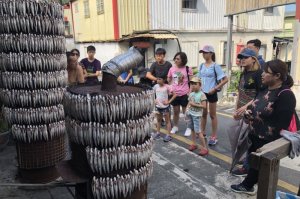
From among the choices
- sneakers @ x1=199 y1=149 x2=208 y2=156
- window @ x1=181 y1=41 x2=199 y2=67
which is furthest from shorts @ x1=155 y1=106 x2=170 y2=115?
window @ x1=181 y1=41 x2=199 y2=67

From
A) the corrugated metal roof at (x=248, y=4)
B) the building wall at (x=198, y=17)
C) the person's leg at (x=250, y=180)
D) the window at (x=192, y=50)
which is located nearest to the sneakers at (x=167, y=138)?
the person's leg at (x=250, y=180)

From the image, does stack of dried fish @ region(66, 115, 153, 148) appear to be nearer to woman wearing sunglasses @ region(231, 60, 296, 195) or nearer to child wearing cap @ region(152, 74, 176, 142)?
woman wearing sunglasses @ region(231, 60, 296, 195)

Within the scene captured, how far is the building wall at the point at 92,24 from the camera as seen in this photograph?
658 inches

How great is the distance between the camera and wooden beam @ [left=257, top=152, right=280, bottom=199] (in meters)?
2.41

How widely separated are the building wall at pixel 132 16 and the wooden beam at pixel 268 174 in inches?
559

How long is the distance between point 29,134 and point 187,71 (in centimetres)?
314

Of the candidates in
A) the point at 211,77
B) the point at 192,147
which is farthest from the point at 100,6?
the point at 192,147

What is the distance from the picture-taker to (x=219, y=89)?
16.6ft

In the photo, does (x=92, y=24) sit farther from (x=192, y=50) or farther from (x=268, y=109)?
(x=268, y=109)

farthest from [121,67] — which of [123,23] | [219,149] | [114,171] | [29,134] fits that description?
[123,23]

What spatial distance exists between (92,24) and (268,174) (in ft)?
62.7

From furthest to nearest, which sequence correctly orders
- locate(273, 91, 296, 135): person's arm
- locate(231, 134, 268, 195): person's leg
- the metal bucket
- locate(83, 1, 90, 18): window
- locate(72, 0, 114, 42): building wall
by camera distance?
locate(83, 1, 90, 18): window → locate(72, 0, 114, 42): building wall → locate(231, 134, 268, 195): person's leg → locate(273, 91, 296, 135): person's arm → the metal bucket

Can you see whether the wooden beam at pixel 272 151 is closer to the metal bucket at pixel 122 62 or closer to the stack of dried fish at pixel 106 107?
the stack of dried fish at pixel 106 107

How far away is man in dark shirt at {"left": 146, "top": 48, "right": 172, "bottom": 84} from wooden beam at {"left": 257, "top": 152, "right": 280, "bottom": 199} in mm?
3440
